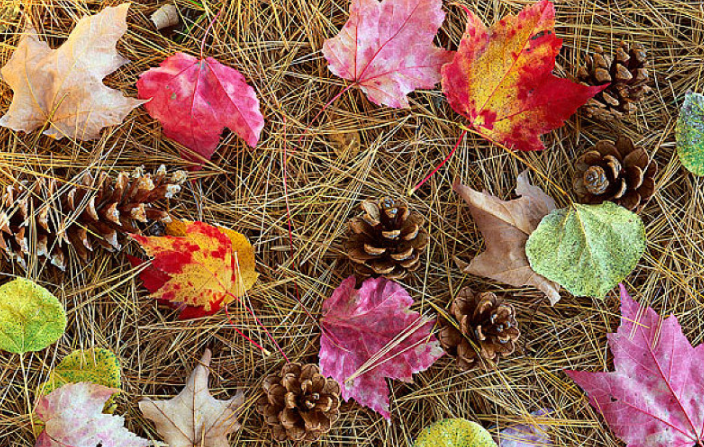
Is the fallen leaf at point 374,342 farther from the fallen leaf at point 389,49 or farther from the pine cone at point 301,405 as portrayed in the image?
the fallen leaf at point 389,49

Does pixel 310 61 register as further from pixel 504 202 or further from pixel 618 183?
pixel 618 183

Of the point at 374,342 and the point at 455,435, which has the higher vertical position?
the point at 374,342

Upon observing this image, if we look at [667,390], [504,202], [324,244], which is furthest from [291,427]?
[667,390]

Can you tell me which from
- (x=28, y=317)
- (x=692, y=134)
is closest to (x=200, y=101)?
(x=28, y=317)

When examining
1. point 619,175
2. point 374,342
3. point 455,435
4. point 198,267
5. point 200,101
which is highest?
point 200,101

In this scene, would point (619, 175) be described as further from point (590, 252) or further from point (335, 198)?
point (335, 198)
